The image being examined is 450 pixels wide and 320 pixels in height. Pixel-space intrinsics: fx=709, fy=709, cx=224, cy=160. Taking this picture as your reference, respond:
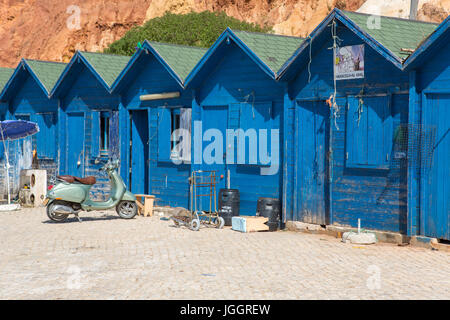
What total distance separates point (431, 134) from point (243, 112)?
4900 millimetres

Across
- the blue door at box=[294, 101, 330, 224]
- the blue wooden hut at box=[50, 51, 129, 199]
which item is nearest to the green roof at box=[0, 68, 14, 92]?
the blue wooden hut at box=[50, 51, 129, 199]

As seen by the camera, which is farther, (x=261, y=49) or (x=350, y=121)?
(x=261, y=49)

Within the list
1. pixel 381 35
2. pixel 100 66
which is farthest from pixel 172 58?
pixel 381 35

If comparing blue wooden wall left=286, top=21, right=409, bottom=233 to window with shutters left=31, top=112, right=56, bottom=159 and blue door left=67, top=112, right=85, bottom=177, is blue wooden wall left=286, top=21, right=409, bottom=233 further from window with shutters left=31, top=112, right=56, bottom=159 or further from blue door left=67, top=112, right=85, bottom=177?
window with shutters left=31, top=112, right=56, bottom=159

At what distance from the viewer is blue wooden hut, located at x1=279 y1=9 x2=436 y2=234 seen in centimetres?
1232

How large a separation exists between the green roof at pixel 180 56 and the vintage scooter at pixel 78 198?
2775 millimetres

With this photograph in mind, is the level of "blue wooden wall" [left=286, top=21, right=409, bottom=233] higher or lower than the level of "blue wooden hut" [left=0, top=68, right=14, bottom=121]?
lower

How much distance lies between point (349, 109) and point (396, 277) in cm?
482

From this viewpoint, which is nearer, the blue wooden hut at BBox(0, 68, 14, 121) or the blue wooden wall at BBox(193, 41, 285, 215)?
the blue wooden wall at BBox(193, 41, 285, 215)

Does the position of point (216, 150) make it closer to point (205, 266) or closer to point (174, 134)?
point (174, 134)

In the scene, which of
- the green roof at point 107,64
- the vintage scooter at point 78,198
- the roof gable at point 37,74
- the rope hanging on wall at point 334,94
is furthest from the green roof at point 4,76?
the rope hanging on wall at point 334,94

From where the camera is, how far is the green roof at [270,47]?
14.8 m

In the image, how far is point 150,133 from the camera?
1834 cm

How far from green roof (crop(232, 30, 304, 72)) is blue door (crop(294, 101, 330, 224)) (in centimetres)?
122
